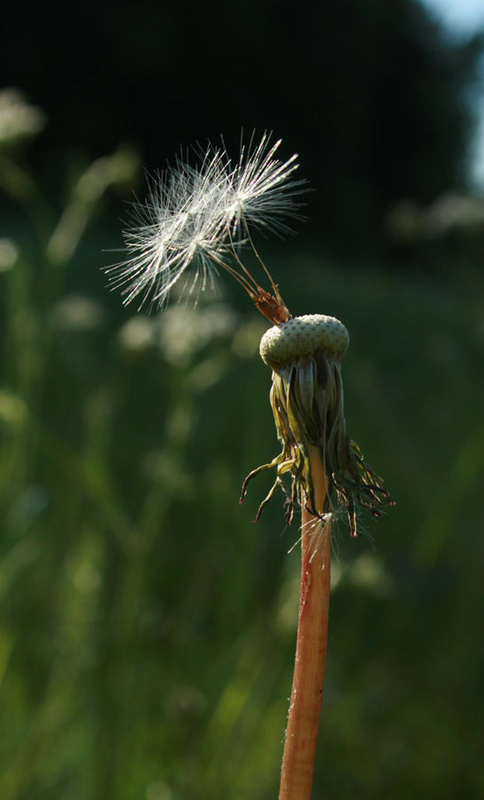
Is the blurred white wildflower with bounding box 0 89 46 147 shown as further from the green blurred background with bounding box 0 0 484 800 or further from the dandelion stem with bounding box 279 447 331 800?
the dandelion stem with bounding box 279 447 331 800

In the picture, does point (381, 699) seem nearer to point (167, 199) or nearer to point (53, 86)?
point (167, 199)

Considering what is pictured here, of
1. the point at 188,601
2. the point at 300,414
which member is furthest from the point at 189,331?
the point at 300,414

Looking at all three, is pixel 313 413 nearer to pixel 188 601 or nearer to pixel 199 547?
pixel 188 601

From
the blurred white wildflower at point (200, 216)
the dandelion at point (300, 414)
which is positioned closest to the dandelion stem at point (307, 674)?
the dandelion at point (300, 414)

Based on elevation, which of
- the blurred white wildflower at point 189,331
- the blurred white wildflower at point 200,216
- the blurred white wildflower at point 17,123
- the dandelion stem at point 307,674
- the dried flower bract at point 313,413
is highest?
the blurred white wildflower at point 17,123

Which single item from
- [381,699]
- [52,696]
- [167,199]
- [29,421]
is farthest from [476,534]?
[167,199]

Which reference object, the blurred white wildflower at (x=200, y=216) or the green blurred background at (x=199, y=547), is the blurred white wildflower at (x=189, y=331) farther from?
the blurred white wildflower at (x=200, y=216)

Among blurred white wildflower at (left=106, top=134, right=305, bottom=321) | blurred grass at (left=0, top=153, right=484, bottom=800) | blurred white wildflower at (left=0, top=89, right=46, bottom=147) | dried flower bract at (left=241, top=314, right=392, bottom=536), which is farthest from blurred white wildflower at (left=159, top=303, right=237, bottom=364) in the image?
dried flower bract at (left=241, top=314, right=392, bottom=536)
